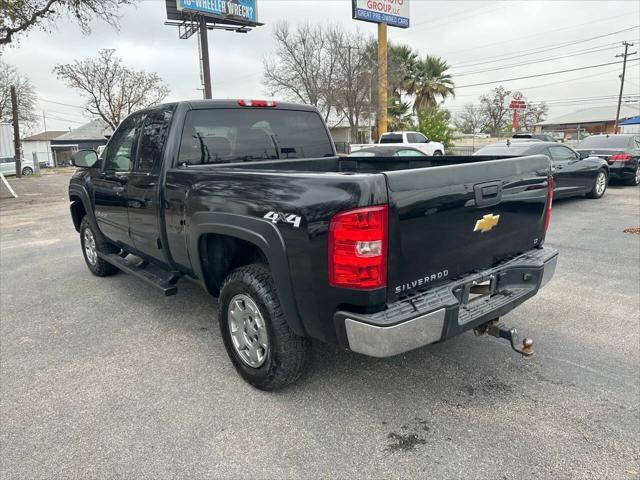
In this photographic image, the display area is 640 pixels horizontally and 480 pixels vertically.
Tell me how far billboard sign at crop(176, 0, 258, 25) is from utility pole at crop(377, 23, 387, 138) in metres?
9.21

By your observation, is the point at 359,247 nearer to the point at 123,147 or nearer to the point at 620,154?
the point at 123,147

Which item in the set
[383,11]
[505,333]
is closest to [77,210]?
[505,333]

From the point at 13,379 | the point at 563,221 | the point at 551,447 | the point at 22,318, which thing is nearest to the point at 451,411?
the point at 551,447

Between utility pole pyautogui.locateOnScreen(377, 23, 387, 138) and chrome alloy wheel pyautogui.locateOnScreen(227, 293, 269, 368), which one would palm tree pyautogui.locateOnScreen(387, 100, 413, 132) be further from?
chrome alloy wheel pyautogui.locateOnScreen(227, 293, 269, 368)

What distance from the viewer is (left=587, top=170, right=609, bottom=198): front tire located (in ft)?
35.8

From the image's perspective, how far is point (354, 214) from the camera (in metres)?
2.18

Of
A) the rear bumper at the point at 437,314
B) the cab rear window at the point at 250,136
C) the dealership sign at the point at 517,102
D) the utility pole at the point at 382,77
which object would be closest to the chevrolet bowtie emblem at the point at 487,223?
the rear bumper at the point at 437,314

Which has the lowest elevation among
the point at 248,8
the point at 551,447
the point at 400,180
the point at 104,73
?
the point at 551,447

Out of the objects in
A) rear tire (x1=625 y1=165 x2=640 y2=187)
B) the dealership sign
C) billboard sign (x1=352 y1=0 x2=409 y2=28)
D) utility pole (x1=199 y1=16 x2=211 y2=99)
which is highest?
billboard sign (x1=352 y1=0 x2=409 y2=28)

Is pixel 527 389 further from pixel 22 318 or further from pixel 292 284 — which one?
pixel 22 318

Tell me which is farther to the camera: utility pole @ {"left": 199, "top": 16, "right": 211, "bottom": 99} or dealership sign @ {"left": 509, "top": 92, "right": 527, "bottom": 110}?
dealership sign @ {"left": 509, "top": 92, "right": 527, "bottom": 110}

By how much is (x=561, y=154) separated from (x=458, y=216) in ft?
28.9

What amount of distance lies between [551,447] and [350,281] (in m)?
1.43

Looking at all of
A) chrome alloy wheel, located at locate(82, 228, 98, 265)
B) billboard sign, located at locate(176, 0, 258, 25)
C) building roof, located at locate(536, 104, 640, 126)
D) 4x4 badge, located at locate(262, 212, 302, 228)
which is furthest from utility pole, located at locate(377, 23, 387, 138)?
building roof, located at locate(536, 104, 640, 126)
